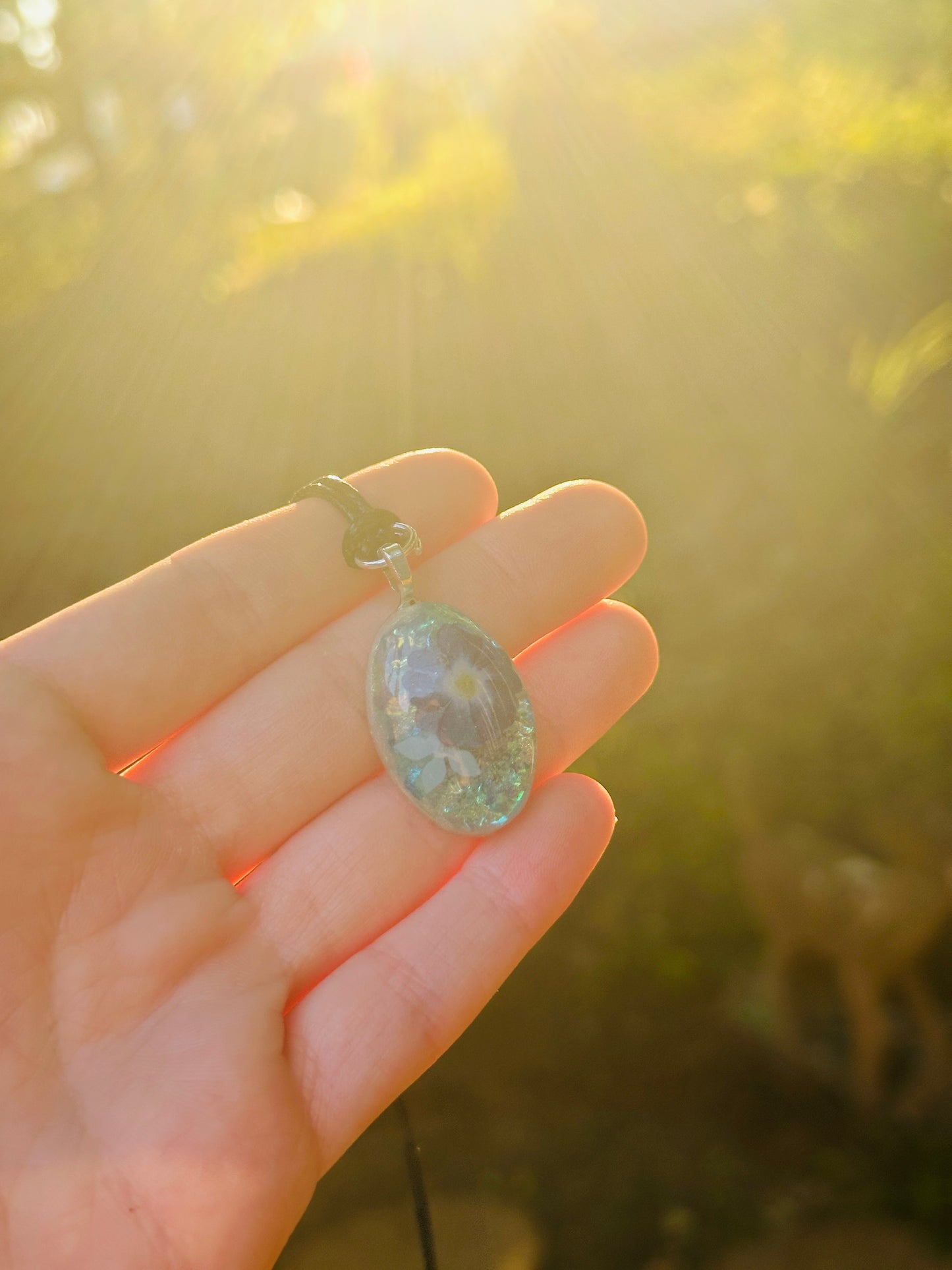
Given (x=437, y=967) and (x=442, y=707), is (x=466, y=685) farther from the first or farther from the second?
(x=437, y=967)

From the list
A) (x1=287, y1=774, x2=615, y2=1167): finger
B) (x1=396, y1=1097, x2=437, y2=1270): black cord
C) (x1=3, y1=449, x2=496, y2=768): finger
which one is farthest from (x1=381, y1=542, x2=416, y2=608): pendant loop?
(x1=396, y1=1097, x2=437, y2=1270): black cord

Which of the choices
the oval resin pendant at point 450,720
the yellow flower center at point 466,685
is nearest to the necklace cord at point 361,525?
the oval resin pendant at point 450,720

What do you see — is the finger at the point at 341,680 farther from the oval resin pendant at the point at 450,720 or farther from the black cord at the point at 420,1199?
the black cord at the point at 420,1199

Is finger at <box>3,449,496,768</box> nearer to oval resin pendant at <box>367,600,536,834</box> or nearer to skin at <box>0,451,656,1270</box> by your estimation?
skin at <box>0,451,656,1270</box>

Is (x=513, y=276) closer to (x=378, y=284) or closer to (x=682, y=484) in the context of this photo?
(x=378, y=284)

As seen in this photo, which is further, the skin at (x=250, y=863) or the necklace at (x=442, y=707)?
the necklace at (x=442, y=707)

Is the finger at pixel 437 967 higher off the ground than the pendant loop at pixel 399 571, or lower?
lower
